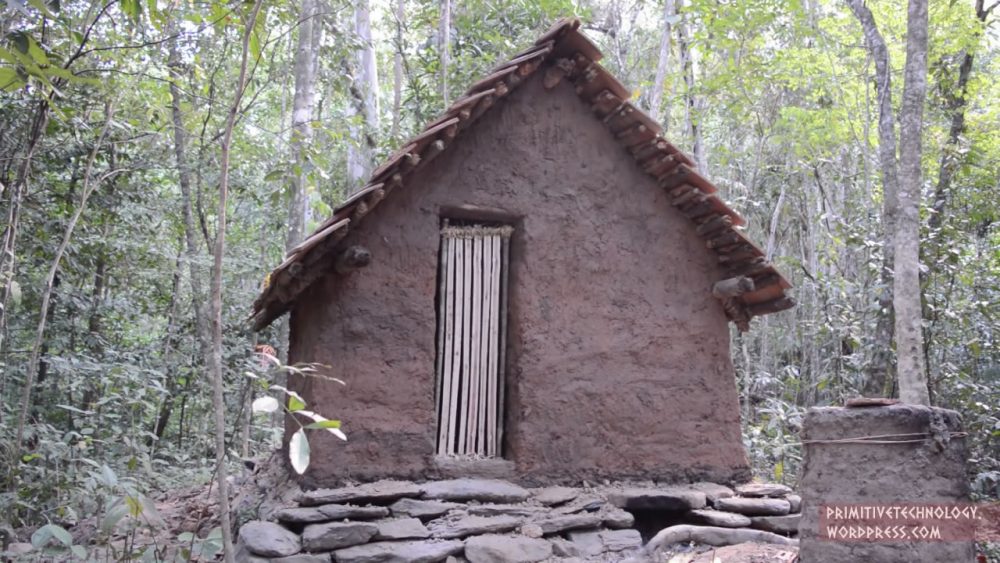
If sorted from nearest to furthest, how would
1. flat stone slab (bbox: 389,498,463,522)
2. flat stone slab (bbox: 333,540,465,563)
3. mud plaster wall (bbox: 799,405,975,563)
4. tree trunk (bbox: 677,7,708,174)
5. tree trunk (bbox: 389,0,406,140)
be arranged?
mud plaster wall (bbox: 799,405,975,563) < flat stone slab (bbox: 333,540,465,563) < flat stone slab (bbox: 389,498,463,522) < tree trunk (bbox: 677,7,708,174) < tree trunk (bbox: 389,0,406,140)

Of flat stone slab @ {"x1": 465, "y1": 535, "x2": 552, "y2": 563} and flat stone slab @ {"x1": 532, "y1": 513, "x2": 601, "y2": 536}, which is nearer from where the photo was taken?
flat stone slab @ {"x1": 465, "y1": 535, "x2": 552, "y2": 563}

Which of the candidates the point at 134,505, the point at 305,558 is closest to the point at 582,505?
the point at 305,558

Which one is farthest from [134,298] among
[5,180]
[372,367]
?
[372,367]

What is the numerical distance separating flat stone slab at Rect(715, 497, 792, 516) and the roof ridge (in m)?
1.49

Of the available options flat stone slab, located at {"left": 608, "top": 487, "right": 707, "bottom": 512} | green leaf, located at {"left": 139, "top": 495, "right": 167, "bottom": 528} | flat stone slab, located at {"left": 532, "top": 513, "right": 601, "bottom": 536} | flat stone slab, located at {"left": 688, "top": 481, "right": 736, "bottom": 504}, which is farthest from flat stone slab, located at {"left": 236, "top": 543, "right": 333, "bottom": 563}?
flat stone slab, located at {"left": 688, "top": 481, "right": 736, "bottom": 504}

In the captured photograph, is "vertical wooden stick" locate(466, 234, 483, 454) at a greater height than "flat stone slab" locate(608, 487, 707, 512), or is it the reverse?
"vertical wooden stick" locate(466, 234, 483, 454)

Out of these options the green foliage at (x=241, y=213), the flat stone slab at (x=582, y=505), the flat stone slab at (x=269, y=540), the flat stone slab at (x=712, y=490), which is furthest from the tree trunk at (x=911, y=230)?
the flat stone slab at (x=269, y=540)

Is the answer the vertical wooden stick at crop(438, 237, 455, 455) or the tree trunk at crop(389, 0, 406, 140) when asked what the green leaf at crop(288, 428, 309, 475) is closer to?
the vertical wooden stick at crop(438, 237, 455, 455)

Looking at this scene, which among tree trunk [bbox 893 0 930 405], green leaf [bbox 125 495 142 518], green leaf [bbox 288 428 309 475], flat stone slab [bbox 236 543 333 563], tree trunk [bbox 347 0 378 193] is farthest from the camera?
tree trunk [bbox 347 0 378 193]

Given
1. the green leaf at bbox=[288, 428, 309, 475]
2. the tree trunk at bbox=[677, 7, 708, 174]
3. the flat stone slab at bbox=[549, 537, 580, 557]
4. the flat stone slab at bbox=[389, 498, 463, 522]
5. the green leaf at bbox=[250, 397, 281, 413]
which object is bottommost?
the flat stone slab at bbox=[549, 537, 580, 557]

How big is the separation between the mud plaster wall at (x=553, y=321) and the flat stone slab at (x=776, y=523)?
1.78 feet

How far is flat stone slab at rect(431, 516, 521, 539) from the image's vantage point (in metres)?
5.01

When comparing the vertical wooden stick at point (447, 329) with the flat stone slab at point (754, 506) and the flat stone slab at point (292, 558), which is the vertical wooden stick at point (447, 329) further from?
the flat stone slab at point (754, 506)

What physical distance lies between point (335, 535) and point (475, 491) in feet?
3.37
